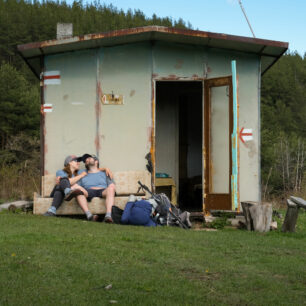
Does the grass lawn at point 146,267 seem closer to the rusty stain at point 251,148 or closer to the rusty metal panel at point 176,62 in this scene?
the rusty stain at point 251,148

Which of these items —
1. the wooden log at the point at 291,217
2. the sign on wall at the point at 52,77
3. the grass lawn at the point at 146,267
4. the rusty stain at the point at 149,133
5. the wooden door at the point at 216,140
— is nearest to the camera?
the grass lawn at the point at 146,267

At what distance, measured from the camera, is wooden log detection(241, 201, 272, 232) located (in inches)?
273

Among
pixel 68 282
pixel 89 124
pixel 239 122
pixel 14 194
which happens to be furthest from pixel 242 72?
pixel 14 194

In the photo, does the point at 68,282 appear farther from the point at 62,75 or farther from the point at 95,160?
the point at 62,75

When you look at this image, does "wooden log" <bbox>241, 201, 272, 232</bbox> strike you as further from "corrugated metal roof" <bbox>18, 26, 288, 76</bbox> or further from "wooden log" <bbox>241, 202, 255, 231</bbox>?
"corrugated metal roof" <bbox>18, 26, 288, 76</bbox>

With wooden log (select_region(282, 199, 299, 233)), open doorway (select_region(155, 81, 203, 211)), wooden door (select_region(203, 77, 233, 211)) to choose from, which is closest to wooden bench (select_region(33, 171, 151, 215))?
wooden door (select_region(203, 77, 233, 211))

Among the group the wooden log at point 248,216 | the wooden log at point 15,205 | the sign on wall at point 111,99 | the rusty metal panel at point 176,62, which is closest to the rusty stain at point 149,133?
the sign on wall at point 111,99

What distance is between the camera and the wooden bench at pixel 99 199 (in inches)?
312

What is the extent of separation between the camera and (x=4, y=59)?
3569 cm

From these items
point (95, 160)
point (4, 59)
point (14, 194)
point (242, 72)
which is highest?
point (4, 59)

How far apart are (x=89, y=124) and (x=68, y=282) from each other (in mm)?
5369

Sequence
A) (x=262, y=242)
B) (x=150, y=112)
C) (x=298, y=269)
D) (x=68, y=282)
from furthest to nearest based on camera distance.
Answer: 1. (x=150, y=112)
2. (x=262, y=242)
3. (x=298, y=269)
4. (x=68, y=282)

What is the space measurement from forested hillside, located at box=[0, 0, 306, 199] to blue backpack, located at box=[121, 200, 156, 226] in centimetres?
580

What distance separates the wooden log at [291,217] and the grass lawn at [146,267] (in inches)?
20.2
